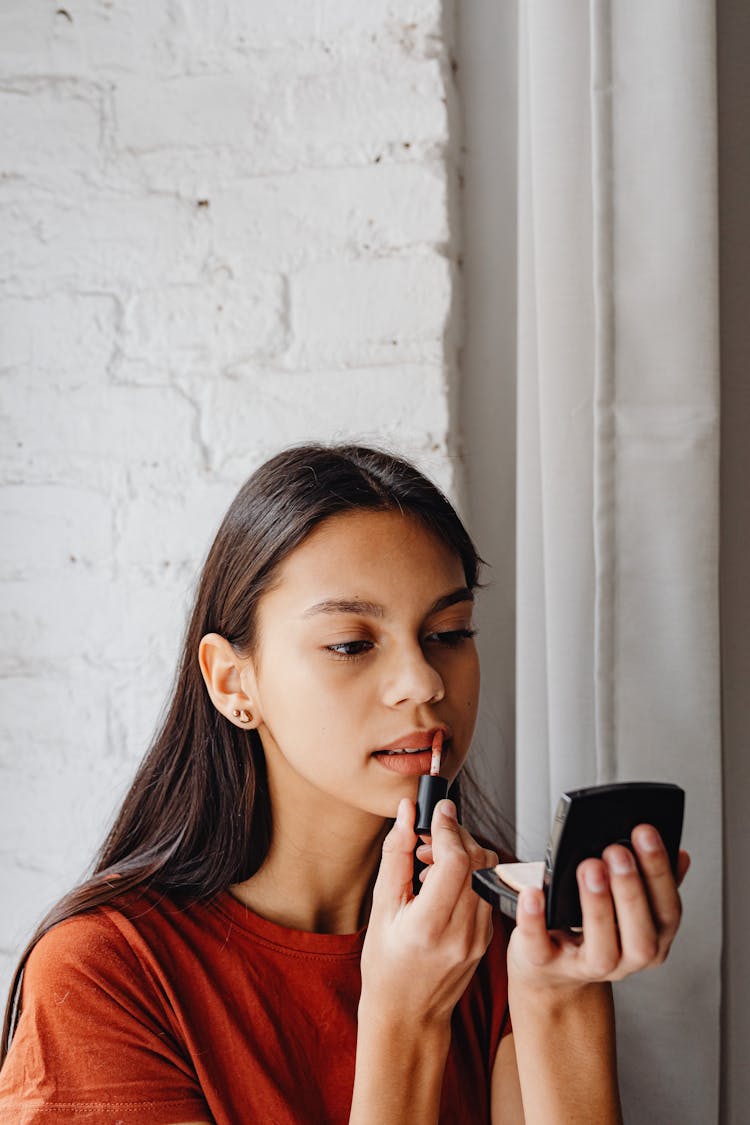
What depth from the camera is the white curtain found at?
3.18 ft

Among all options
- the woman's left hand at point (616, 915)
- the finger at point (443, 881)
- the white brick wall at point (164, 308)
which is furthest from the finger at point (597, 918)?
the white brick wall at point (164, 308)

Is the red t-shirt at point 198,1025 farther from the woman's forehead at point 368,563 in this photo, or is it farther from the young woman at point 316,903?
the woman's forehead at point 368,563

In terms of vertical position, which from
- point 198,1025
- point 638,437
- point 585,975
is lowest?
point 198,1025

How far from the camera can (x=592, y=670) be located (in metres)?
1.06

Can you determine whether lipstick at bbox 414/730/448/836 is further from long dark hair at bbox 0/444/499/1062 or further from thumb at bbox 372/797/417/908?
long dark hair at bbox 0/444/499/1062

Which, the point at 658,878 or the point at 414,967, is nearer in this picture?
the point at 658,878

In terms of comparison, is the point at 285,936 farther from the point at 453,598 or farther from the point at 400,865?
the point at 453,598

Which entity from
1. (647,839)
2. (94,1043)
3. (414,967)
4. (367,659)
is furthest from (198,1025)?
(647,839)

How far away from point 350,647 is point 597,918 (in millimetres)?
302

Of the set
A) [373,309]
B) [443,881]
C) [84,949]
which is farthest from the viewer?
[373,309]

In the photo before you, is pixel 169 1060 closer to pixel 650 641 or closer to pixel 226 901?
pixel 226 901

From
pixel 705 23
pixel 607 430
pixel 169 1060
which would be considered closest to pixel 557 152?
pixel 705 23

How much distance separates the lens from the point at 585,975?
0.75m

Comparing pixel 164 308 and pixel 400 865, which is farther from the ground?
pixel 164 308
